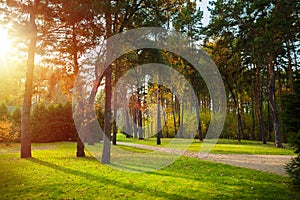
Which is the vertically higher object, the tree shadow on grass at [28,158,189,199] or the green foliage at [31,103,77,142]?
the green foliage at [31,103,77,142]

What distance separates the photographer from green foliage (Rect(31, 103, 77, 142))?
27.2m

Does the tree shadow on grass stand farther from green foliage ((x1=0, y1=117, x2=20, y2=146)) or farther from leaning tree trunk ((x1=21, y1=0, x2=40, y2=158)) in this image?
green foliage ((x1=0, y1=117, x2=20, y2=146))

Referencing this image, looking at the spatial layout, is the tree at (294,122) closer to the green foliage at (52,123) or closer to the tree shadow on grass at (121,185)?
the tree shadow on grass at (121,185)

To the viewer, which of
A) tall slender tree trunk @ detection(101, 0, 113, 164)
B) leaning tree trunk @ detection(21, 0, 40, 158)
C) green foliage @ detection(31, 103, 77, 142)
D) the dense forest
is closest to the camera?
tall slender tree trunk @ detection(101, 0, 113, 164)

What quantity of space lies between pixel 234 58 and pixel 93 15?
19.3 metres

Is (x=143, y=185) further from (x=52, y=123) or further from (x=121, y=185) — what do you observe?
(x=52, y=123)

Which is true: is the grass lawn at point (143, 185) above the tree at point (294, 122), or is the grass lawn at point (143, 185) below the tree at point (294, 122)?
below

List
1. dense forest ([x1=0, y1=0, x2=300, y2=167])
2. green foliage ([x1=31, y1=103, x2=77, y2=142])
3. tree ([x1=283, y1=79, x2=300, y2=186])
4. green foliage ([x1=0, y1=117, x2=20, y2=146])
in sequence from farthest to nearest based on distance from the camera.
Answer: green foliage ([x1=31, y1=103, x2=77, y2=142]), green foliage ([x1=0, y1=117, x2=20, y2=146]), dense forest ([x1=0, y1=0, x2=300, y2=167]), tree ([x1=283, y1=79, x2=300, y2=186])

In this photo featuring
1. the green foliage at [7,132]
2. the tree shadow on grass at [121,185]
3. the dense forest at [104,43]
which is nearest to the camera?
the tree shadow on grass at [121,185]

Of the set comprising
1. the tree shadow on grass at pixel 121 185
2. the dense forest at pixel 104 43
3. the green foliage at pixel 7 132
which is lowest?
the tree shadow on grass at pixel 121 185

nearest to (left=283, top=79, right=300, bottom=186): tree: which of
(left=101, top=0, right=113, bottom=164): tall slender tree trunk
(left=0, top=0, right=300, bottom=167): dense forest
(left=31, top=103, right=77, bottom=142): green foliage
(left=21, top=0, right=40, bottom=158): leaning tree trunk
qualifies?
(left=0, top=0, right=300, bottom=167): dense forest

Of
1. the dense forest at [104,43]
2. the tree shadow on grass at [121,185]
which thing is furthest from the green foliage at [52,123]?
the tree shadow on grass at [121,185]

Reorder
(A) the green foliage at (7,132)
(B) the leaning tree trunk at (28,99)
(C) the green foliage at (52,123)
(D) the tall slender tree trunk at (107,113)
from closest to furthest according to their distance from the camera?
(D) the tall slender tree trunk at (107,113), (B) the leaning tree trunk at (28,99), (A) the green foliage at (7,132), (C) the green foliage at (52,123)

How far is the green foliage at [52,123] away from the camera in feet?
89.2
